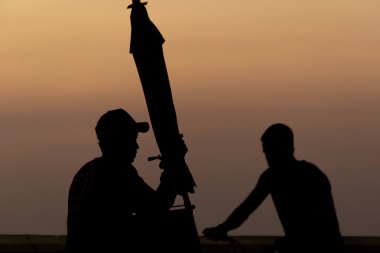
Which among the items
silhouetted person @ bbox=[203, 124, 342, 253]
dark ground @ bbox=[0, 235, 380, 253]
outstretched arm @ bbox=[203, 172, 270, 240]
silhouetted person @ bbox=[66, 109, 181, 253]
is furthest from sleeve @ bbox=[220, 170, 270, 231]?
dark ground @ bbox=[0, 235, 380, 253]

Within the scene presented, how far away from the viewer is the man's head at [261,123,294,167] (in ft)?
29.6

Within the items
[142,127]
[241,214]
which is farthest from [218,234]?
[142,127]

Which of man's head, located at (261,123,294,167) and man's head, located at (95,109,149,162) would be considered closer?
man's head, located at (261,123,294,167)

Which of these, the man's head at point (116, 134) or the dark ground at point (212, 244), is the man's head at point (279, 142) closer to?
the man's head at point (116, 134)

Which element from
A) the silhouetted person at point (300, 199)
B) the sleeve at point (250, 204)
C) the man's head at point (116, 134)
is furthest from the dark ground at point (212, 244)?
the man's head at point (116, 134)

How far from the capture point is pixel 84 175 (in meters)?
9.16

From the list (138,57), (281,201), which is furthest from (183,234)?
(138,57)

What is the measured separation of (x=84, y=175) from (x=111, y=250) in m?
0.61

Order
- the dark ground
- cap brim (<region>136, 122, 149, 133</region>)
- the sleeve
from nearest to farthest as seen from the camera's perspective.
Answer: the sleeve → cap brim (<region>136, 122, 149, 133</region>) → the dark ground

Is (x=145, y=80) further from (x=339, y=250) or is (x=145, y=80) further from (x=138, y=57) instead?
(x=339, y=250)

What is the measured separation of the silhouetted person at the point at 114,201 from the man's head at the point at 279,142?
101 centimetres

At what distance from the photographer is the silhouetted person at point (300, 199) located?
9.05m

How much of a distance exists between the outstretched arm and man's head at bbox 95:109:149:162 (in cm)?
86

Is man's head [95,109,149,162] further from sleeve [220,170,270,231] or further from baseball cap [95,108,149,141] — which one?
sleeve [220,170,270,231]
